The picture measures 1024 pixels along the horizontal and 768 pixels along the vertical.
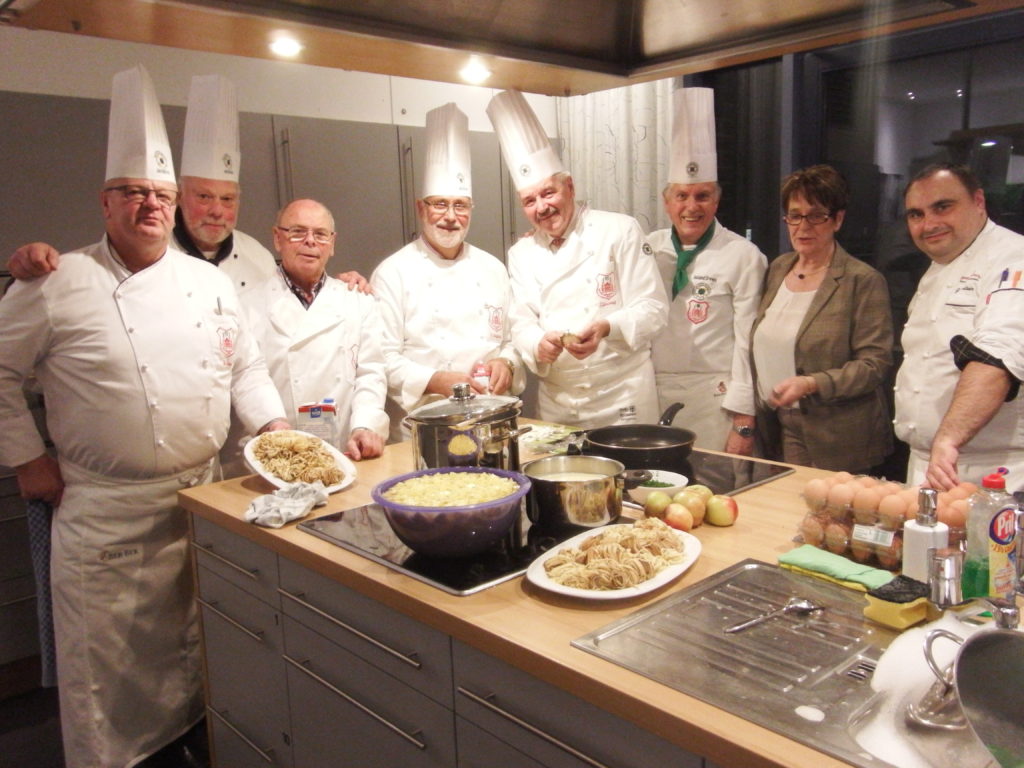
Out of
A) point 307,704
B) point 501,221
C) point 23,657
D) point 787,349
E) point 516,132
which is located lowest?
point 23,657

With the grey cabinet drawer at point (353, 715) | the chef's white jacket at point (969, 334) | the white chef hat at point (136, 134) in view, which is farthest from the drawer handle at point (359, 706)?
the chef's white jacket at point (969, 334)

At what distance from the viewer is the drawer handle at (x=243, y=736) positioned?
1788mm

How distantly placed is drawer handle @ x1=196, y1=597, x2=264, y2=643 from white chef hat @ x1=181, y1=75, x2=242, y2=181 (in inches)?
50.9

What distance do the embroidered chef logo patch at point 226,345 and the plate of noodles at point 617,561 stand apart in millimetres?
1201

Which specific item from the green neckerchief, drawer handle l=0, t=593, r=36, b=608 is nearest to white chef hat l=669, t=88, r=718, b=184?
the green neckerchief

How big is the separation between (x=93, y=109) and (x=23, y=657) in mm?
1834

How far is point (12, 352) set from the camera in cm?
189

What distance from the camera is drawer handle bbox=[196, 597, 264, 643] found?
1741 mm

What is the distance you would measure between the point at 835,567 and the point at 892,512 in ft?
0.41

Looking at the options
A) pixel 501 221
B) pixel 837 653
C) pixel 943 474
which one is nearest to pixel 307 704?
pixel 837 653

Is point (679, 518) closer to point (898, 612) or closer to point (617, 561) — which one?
point (617, 561)

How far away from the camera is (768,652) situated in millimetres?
1014

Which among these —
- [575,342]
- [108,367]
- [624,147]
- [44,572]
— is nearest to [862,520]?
[575,342]

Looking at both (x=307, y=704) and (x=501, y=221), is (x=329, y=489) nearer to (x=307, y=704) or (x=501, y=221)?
(x=307, y=704)
